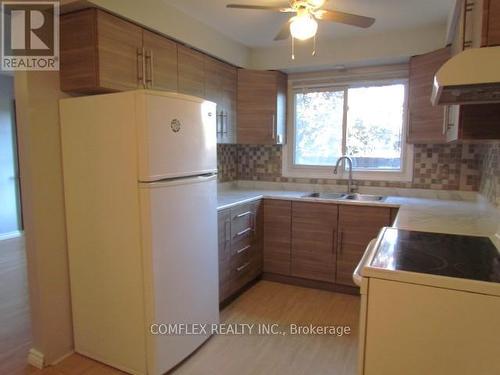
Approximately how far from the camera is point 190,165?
2031 mm

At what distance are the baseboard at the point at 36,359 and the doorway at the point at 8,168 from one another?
3.25 meters

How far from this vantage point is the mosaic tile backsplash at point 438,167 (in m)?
2.85

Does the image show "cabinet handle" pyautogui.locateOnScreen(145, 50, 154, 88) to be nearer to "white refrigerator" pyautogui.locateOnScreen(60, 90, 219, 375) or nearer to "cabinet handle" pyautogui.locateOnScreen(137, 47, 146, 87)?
"cabinet handle" pyautogui.locateOnScreen(137, 47, 146, 87)

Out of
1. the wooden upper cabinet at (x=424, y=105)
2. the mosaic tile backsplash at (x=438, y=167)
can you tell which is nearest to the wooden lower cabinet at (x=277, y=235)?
the mosaic tile backsplash at (x=438, y=167)

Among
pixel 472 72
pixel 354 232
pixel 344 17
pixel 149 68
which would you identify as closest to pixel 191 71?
pixel 149 68

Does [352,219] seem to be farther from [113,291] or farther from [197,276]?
[113,291]

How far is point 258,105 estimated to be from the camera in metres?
3.40

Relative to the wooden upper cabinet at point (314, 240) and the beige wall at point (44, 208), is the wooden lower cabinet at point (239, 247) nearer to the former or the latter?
the wooden upper cabinet at point (314, 240)

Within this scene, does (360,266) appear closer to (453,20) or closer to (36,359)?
(453,20)

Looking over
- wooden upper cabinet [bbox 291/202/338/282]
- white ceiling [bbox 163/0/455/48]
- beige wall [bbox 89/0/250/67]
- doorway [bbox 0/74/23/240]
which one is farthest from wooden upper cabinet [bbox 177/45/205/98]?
doorway [bbox 0/74/23/240]

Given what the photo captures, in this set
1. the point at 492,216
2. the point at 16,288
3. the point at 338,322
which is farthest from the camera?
the point at 16,288

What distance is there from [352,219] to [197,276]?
1.46 metres

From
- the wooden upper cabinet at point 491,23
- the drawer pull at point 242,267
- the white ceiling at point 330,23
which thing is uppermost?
the white ceiling at point 330,23

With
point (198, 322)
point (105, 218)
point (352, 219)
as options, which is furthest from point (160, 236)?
point (352, 219)
